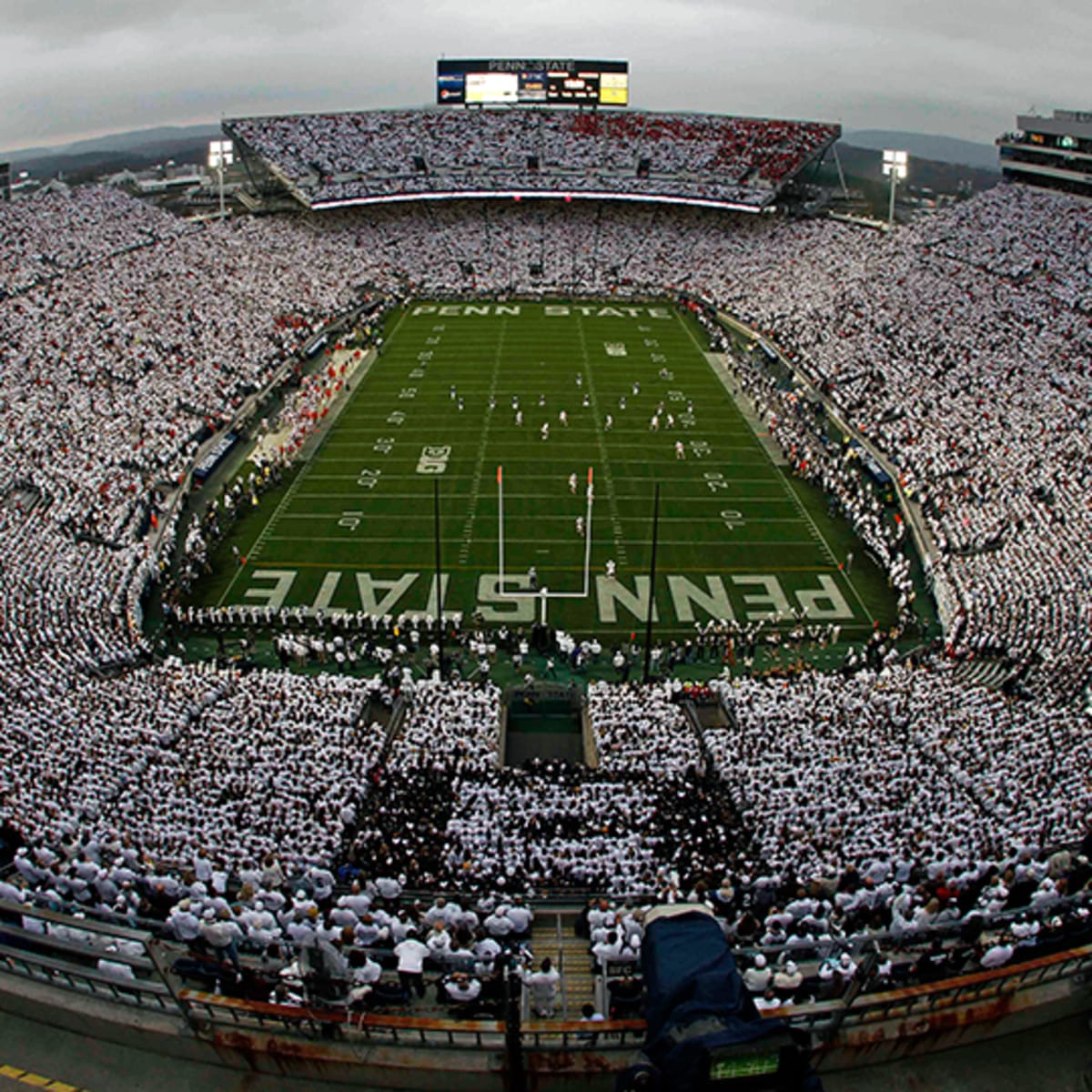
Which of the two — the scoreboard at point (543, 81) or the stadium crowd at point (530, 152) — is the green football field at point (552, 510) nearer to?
the stadium crowd at point (530, 152)

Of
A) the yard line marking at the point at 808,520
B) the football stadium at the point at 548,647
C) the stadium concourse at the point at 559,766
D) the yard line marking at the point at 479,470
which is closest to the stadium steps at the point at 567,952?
the football stadium at the point at 548,647

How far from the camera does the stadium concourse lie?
10.4 meters

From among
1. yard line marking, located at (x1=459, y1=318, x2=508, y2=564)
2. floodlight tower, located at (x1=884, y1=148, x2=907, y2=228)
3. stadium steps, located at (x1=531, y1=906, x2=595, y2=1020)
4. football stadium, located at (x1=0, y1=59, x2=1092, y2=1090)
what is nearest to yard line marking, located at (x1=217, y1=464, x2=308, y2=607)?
football stadium, located at (x1=0, y1=59, x2=1092, y2=1090)

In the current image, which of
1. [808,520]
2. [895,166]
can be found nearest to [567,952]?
[808,520]

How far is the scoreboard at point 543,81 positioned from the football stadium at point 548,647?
19.6 metres

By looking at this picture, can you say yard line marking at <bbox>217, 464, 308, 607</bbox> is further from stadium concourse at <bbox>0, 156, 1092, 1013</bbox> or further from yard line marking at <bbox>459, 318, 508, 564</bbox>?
yard line marking at <bbox>459, 318, 508, 564</bbox>

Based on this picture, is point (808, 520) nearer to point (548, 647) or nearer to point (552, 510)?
point (552, 510)

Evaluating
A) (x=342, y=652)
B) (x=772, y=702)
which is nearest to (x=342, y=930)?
(x=772, y=702)

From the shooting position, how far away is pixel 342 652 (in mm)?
21938

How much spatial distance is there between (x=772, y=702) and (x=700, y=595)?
7.21 meters

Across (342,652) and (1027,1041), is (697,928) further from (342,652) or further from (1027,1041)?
(342,652)

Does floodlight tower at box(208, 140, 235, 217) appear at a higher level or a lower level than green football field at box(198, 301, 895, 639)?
higher

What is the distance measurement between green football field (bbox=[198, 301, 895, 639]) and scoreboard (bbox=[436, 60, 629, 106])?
3522 centimetres

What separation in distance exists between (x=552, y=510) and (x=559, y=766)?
1492cm
